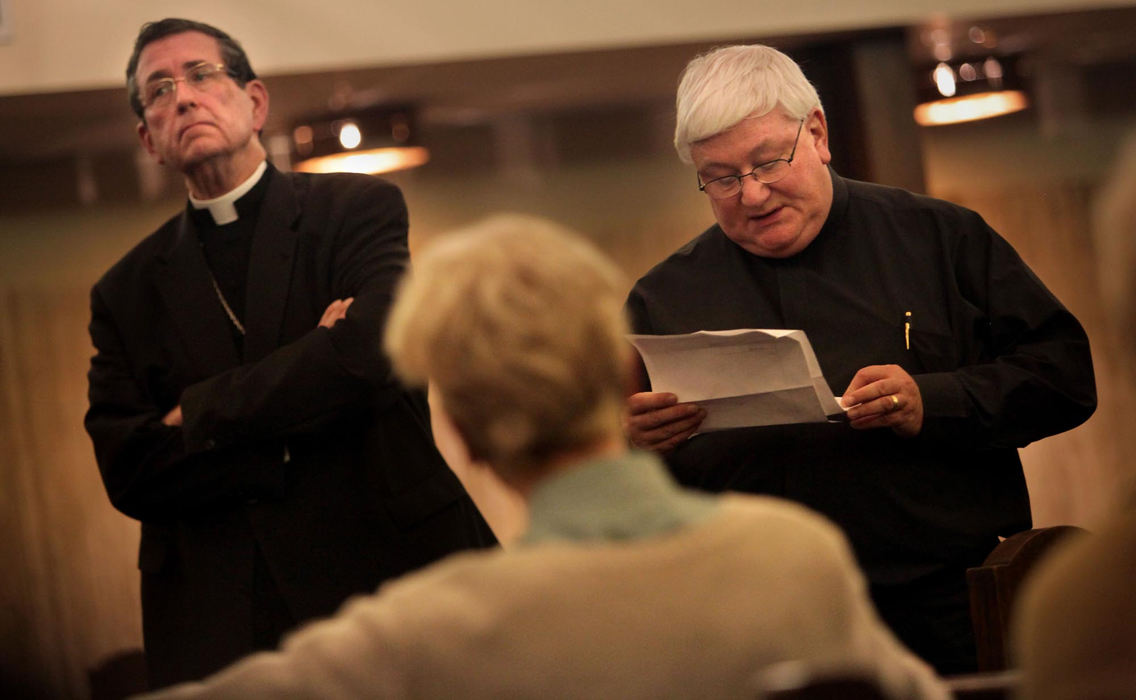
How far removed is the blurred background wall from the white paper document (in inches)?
116

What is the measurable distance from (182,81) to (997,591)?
2.17 metres

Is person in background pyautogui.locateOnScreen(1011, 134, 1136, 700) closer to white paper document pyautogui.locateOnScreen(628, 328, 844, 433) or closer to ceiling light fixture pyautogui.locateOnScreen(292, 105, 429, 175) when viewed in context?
white paper document pyautogui.locateOnScreen(628, 328, 844, 433)

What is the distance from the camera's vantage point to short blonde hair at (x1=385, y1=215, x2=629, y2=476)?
140cm

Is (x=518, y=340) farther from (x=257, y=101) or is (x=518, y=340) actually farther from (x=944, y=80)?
(x=944, y=80)

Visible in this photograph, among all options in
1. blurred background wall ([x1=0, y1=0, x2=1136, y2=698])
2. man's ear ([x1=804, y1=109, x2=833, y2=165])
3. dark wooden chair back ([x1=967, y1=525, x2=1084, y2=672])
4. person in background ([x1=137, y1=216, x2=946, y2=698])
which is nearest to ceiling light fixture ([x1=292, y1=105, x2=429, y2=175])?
blurred background wall ([x1=0, y1=0, x2=1136, y2=698])

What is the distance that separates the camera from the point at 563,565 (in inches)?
53.2

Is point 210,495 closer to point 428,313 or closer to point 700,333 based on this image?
point 700,333

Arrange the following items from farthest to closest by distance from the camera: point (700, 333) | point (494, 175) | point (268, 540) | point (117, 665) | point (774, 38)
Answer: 1. point (494, 175)
2. point (117, 665)
3. point (774, 38)
4. point (268, 540)
5. point (700, 333)

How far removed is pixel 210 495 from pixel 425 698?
72.4 inches

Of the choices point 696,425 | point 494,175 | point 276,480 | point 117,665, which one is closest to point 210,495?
point 276,480

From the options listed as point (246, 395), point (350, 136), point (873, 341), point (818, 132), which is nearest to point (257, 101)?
point (246, 395)

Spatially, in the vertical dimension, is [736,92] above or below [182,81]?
below

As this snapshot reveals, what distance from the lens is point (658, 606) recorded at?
1.34m

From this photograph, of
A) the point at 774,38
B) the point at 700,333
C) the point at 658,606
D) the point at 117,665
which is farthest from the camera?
the point at 117,665
